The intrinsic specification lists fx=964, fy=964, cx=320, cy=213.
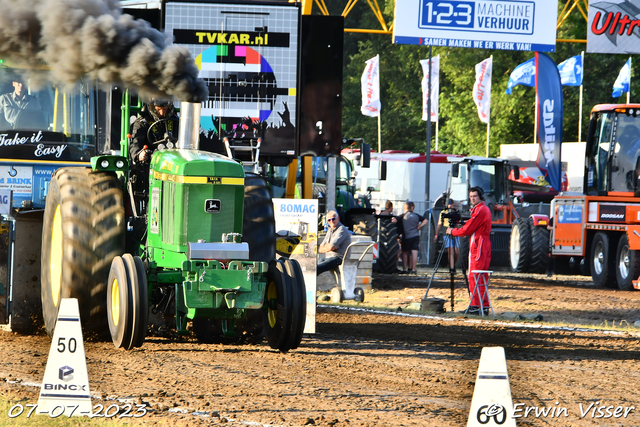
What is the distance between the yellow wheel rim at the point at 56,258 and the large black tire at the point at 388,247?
11763 mm

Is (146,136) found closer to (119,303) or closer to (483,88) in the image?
(119,303)

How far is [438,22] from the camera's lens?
19.8m

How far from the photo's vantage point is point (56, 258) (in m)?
8.96

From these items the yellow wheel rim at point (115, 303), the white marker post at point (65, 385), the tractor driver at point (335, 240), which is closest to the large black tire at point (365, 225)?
the tractor driver at point (335, 240)

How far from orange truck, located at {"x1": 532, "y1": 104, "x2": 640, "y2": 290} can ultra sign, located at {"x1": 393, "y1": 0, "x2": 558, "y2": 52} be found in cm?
256

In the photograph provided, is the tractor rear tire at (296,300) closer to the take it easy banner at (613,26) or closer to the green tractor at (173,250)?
the green tractor at (173,250)

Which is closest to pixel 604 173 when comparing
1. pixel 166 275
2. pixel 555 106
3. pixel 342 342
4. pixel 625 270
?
pixel 625 270

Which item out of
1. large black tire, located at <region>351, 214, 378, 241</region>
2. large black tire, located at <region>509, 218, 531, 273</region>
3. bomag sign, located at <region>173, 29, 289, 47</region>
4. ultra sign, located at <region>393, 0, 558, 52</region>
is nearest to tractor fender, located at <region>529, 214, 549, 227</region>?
large black tire, located at <region>509, 218, 531, 273</region>

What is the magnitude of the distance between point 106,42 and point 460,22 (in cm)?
1255

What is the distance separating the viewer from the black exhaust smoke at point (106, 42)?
26.8 ft

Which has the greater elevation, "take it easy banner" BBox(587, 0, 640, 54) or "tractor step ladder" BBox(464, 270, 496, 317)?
"take it easy banner" BBox(587, 0, 640, 54)

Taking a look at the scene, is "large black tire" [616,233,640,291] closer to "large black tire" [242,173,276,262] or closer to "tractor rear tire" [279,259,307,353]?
"large black tire" [242,173,276,262]

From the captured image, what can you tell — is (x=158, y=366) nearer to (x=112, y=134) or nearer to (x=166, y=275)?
(x=166, y=275)

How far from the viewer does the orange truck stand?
18.2 metres
